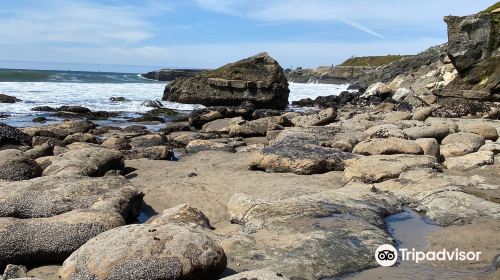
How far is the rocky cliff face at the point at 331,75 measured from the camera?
88.4 metres

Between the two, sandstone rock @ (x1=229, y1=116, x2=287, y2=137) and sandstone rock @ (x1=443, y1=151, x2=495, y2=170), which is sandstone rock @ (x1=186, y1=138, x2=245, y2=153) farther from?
sandstone rock @ (x1=443, y1=151, x2=495, y2=170)

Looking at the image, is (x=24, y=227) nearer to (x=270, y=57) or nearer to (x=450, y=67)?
(x=450, y=67)

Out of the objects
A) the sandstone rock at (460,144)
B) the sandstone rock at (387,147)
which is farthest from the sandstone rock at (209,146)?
the sandstone rock at (460,144)

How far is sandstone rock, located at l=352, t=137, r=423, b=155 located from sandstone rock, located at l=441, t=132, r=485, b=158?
42.4 inches

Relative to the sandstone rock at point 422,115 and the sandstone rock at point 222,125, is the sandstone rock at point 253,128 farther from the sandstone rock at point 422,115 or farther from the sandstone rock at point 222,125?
the sandstone rock at point 422,115

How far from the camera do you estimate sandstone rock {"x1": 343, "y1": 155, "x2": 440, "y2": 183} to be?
9.62 m

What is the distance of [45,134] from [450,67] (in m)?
22.6

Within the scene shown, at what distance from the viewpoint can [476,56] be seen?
74.8 feet

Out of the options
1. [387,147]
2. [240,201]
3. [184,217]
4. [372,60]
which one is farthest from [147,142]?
[372,60]

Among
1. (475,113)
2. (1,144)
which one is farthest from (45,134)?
(475,113)

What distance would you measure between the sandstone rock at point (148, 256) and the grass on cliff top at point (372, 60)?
97.9m

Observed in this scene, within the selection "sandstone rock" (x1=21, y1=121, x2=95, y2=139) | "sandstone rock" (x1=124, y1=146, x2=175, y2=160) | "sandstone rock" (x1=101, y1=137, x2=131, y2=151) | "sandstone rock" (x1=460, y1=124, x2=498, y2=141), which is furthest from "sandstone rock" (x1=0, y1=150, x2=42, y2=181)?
"sandstone rock" (x1=460, y1=124, x2=498, y2=141)

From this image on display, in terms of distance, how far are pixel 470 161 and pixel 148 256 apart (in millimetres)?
8514

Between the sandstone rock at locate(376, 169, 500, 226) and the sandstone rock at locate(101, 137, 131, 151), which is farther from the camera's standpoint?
the sandstone rock at locate(101, 137, 131, 151)
